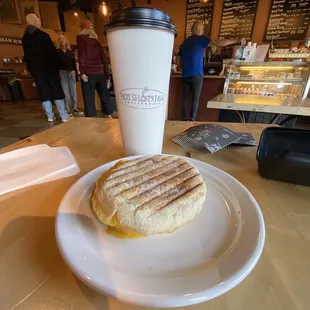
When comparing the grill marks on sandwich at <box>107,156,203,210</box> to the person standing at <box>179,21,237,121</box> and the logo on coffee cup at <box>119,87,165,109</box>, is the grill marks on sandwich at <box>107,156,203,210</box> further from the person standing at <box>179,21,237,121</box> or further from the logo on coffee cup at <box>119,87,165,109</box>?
the person standing at <box>179,21,237,121</box>

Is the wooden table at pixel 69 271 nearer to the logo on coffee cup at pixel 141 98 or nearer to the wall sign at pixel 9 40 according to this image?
the logo on coffee cup at pixel 141 98

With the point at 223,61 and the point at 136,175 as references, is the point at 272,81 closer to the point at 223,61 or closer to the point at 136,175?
the point at 223,61

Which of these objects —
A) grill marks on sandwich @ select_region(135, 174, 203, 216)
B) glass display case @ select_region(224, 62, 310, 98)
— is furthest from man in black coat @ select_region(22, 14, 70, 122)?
grill marks on sandwich @ select_region(135, 174, 203, 216)

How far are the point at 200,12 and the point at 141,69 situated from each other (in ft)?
18.8

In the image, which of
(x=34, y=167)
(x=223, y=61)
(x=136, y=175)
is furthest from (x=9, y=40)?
(x=136, y=175)

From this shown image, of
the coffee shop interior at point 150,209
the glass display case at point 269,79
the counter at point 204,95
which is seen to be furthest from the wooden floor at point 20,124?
the coffee shop interior at point 150,209

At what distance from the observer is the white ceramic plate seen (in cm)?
22

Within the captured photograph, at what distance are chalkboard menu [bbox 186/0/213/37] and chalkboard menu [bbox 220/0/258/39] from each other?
1.11ft

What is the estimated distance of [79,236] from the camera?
0.29 metres

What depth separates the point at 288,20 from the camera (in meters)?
4.15

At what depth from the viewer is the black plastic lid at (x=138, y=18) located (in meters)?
0.41

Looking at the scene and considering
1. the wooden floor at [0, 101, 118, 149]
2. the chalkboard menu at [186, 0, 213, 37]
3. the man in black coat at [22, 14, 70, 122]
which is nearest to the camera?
the man in black coat at [22, 14, 70, 122]

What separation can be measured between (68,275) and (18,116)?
5.21 m

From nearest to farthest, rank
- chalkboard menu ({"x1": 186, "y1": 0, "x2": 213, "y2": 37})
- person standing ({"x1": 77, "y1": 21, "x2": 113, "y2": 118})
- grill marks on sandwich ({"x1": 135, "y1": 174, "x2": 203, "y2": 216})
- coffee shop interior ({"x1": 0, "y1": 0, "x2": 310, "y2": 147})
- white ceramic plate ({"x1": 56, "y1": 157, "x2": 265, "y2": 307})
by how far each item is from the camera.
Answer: white ceramic plate ({"x1": 56, "y1": 157, "x2": 265, "y2": 307}) < grill marks on sandwich ({"x1": 135, "y1": 174, "x2": 203, "y2": 216}) < coffee shop interior ({"x1": 0, "y1": 0, "x2": 310, "y2": 147}) < person standing ({"x1": 77, "y1": 21, "x2": 113, "y2": 118}) < chalkboard menu ({"x1": 186, "y1": 0, "x2": 213, "y2": 37})
